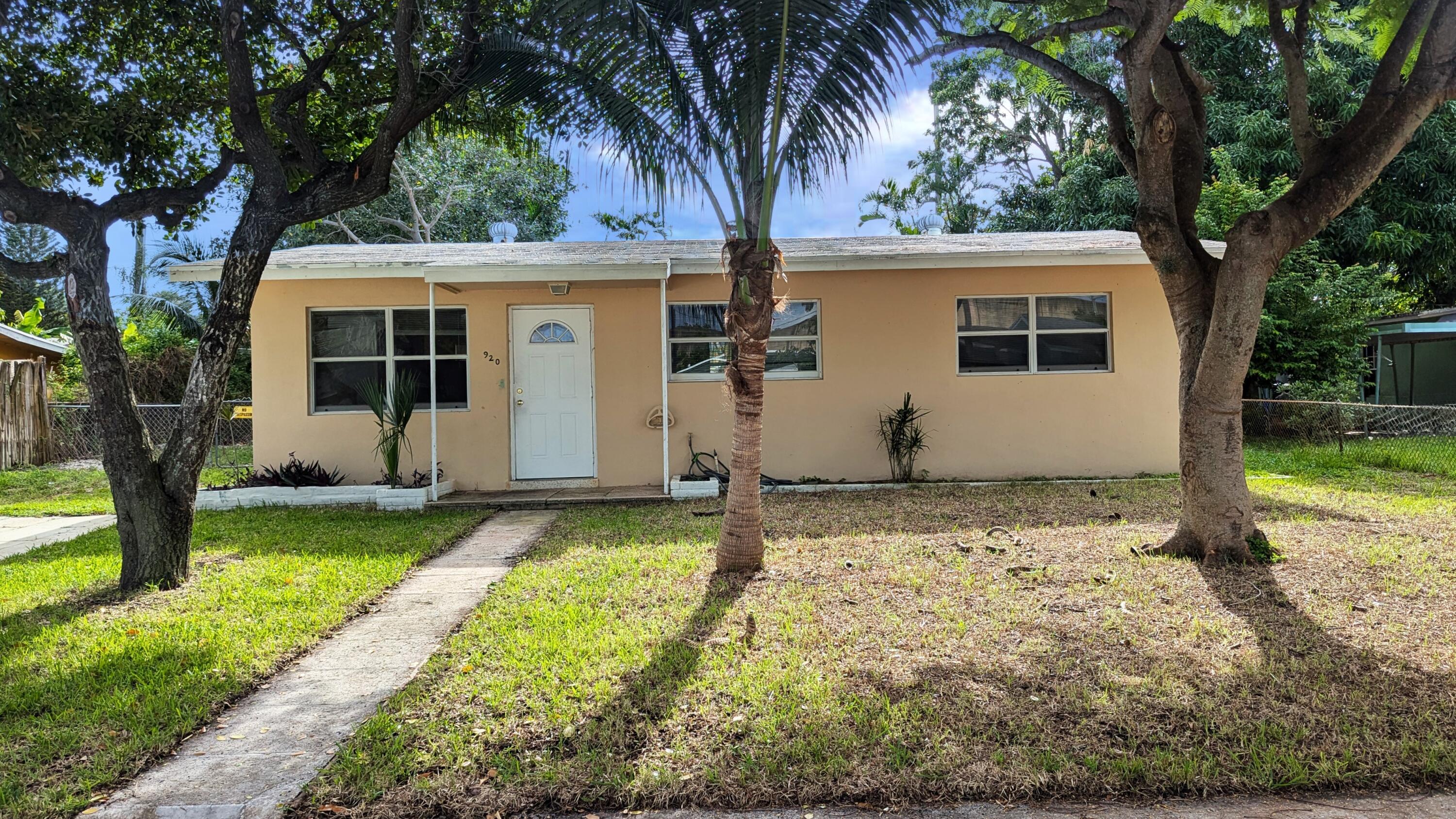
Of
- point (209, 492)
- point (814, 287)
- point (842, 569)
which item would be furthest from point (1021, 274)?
point (209, 492)

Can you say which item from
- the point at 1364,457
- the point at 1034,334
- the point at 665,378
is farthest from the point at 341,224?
the point at 1364,457

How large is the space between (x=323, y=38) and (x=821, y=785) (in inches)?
291

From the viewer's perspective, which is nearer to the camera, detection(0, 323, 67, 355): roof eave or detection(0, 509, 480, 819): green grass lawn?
detection(0, 509, 480, 819): green grass lawn

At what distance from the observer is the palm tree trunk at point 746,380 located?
523 cm

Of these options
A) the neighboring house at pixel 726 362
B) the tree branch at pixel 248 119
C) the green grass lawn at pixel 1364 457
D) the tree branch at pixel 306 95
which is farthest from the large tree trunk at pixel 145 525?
the green grass lawn at pixel 1364 457

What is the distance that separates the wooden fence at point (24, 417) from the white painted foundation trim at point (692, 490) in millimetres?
12153

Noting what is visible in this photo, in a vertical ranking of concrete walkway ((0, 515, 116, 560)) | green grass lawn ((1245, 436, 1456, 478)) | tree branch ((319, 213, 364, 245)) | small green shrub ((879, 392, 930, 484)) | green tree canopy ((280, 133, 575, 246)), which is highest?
green tree canopy ((280, 133, 575, 246))

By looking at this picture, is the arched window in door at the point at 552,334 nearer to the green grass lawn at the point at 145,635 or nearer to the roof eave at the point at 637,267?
the roof eave at the point at 637,267

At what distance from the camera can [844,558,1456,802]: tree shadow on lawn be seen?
279 centimetres

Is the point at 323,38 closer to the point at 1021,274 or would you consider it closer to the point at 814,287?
the point at 814,287

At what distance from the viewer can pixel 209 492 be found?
8.97m

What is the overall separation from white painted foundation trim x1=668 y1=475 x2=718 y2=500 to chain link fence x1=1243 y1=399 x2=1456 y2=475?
26.7 ft

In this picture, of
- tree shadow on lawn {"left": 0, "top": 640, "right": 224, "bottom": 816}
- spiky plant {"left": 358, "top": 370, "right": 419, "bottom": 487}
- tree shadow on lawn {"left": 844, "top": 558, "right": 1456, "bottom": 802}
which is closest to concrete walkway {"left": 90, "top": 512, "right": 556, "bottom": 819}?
tree shadow on lawn {"left": 0, "top": 640, "right": 224, "bottom": 816}

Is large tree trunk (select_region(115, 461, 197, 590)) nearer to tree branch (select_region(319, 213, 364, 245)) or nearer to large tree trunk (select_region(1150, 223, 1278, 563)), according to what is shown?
large tree trunk (select_region(1150, 223, 1278, 563))
